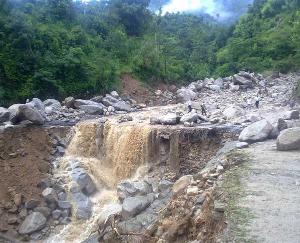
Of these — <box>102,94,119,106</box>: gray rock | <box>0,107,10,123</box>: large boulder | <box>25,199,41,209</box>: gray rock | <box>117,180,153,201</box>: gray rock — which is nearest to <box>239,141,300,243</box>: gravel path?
<box>117,180,153,201</box>: gray rock

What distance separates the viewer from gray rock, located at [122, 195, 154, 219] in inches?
356

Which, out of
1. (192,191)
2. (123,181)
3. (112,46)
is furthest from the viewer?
(112,46)

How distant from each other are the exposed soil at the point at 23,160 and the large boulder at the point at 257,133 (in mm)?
5713

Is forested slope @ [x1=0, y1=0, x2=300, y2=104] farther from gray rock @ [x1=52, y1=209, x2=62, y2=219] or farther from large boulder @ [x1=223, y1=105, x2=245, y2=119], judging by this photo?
large boulder @ [x1=223, y1=105, x2=245, y2=119]

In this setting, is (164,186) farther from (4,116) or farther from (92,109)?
(92,109)

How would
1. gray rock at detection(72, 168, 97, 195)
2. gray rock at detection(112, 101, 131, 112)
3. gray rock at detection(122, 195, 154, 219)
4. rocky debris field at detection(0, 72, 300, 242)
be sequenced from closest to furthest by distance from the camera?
rocky debris field at detection(0, 72, 300, 242) → gray rock at detection(122, 195, 154, 219) → gray rock at detection(72, 168, 97, 195) → gray rock at detection(112, 101, 131, 112)

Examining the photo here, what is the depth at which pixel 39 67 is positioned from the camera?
19203 mm

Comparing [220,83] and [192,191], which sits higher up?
[220,83]

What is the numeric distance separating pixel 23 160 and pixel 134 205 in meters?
4.65

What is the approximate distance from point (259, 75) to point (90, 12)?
12.5m

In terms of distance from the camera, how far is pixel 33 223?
10.3 m

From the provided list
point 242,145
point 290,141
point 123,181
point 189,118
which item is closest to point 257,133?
point 242,145

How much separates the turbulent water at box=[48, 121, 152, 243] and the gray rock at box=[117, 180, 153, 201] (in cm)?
35

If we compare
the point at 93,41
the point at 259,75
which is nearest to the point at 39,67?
the point at 93,41
